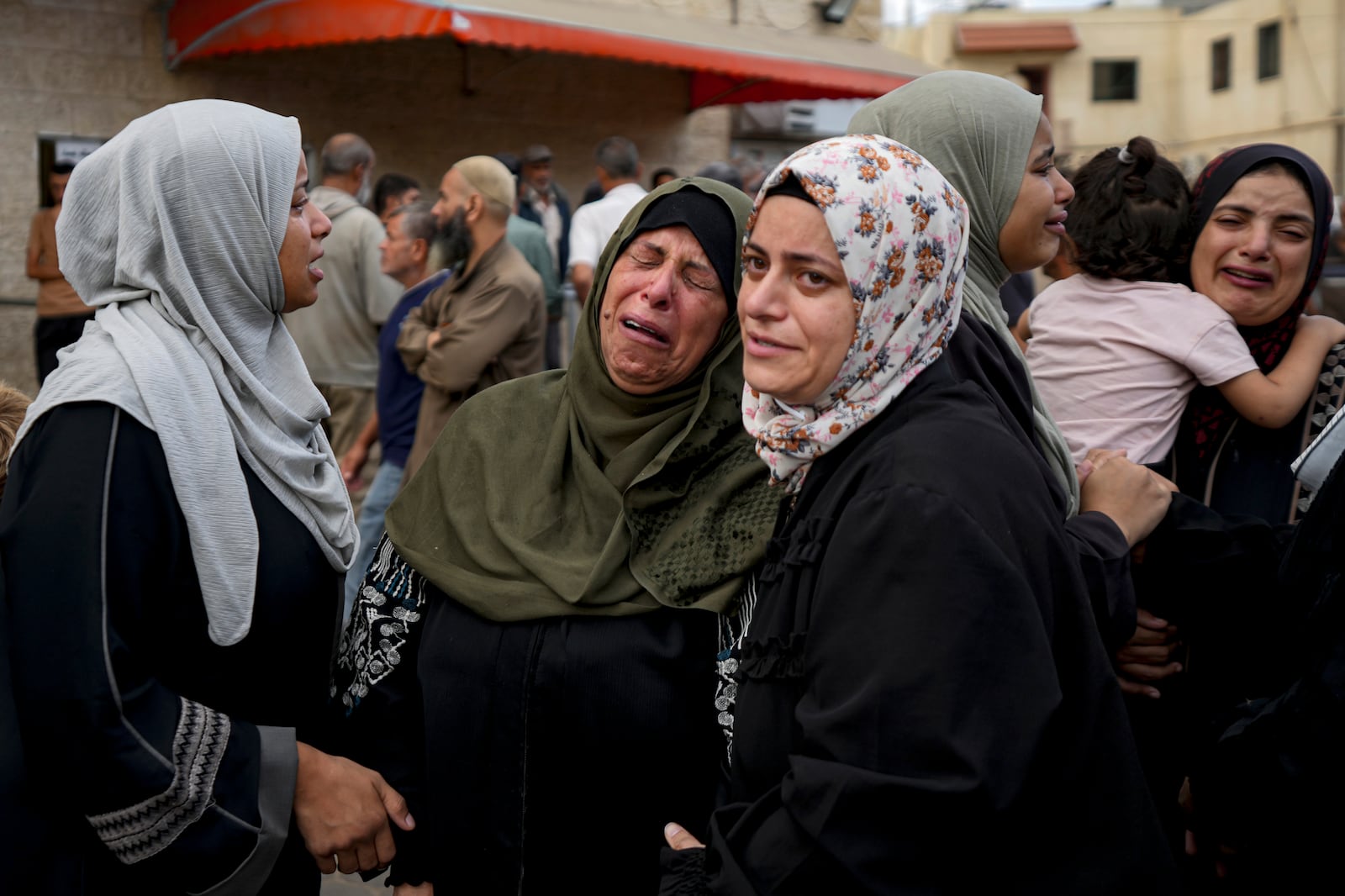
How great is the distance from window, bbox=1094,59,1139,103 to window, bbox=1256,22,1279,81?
4.43 m

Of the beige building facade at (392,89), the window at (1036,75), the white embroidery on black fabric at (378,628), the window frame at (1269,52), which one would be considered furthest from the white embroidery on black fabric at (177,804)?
the window at (1036,75)

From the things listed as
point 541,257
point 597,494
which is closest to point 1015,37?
point 541,257

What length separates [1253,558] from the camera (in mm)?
2293

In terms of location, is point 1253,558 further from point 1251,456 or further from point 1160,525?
point 1251,456

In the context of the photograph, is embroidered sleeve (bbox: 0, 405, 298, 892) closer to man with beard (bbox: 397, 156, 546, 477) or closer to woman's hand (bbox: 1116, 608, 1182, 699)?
woman's hand (bbox: 1116, 608, 1182, 699)

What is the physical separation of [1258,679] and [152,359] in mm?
2027

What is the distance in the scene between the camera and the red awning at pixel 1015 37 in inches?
1275

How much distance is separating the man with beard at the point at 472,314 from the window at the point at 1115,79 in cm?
3251

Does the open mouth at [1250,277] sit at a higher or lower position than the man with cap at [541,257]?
lower

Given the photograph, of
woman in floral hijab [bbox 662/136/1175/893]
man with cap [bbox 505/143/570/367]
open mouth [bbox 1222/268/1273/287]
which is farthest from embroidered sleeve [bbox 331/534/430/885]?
man with cap [bbox 505/143/570/367]

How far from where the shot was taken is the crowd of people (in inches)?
62.7

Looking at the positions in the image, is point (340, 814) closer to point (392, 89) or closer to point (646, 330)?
point (646, 330)


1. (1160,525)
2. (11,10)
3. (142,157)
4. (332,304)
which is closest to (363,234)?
(332,304)

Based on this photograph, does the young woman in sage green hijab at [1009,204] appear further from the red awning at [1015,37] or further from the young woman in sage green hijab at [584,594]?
the red awning at [1015,37]
